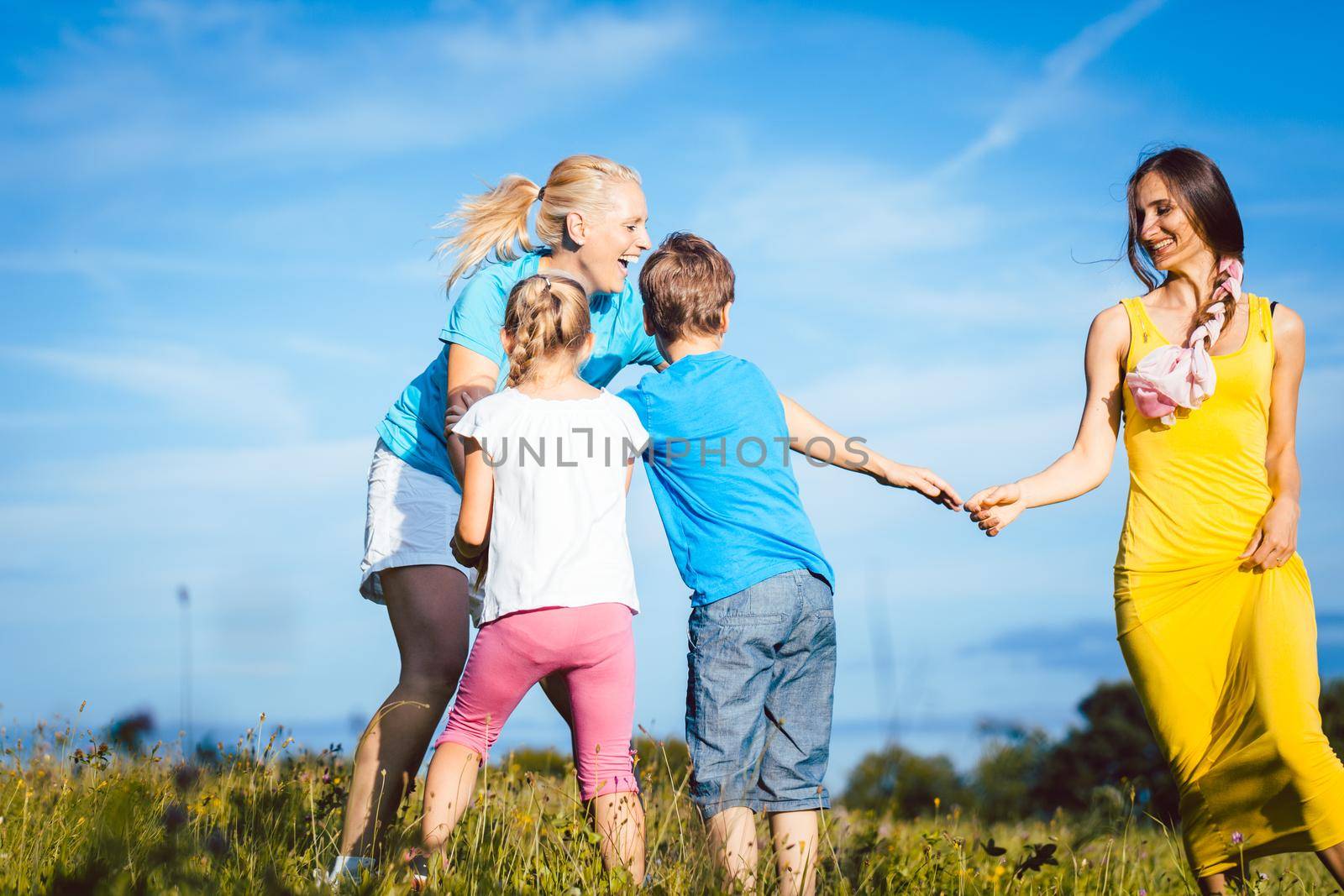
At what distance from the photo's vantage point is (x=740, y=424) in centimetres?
356

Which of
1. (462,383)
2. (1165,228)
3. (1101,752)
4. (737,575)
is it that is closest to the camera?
(737,575)

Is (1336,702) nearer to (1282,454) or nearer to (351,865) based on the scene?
(1282,454)

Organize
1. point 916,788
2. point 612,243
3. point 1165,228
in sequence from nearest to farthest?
point 1165,228 → point 612,243 → point 916,788

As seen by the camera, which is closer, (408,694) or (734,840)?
(734,840)

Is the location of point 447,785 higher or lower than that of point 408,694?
lower

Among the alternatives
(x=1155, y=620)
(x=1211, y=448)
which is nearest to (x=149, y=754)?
(x=1155, y=620)

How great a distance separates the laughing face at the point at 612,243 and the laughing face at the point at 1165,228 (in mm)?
1757

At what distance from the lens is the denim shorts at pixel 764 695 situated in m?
3.38


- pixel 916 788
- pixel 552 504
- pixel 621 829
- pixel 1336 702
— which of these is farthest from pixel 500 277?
pixel 1336 702

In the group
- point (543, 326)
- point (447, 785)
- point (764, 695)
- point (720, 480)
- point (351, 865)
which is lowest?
point (351, 865)

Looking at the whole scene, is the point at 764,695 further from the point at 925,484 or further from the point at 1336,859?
the point at 1336,859

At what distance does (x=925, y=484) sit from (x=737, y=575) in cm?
97

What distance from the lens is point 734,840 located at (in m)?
3.33

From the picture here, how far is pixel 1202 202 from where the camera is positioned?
3.90 m
